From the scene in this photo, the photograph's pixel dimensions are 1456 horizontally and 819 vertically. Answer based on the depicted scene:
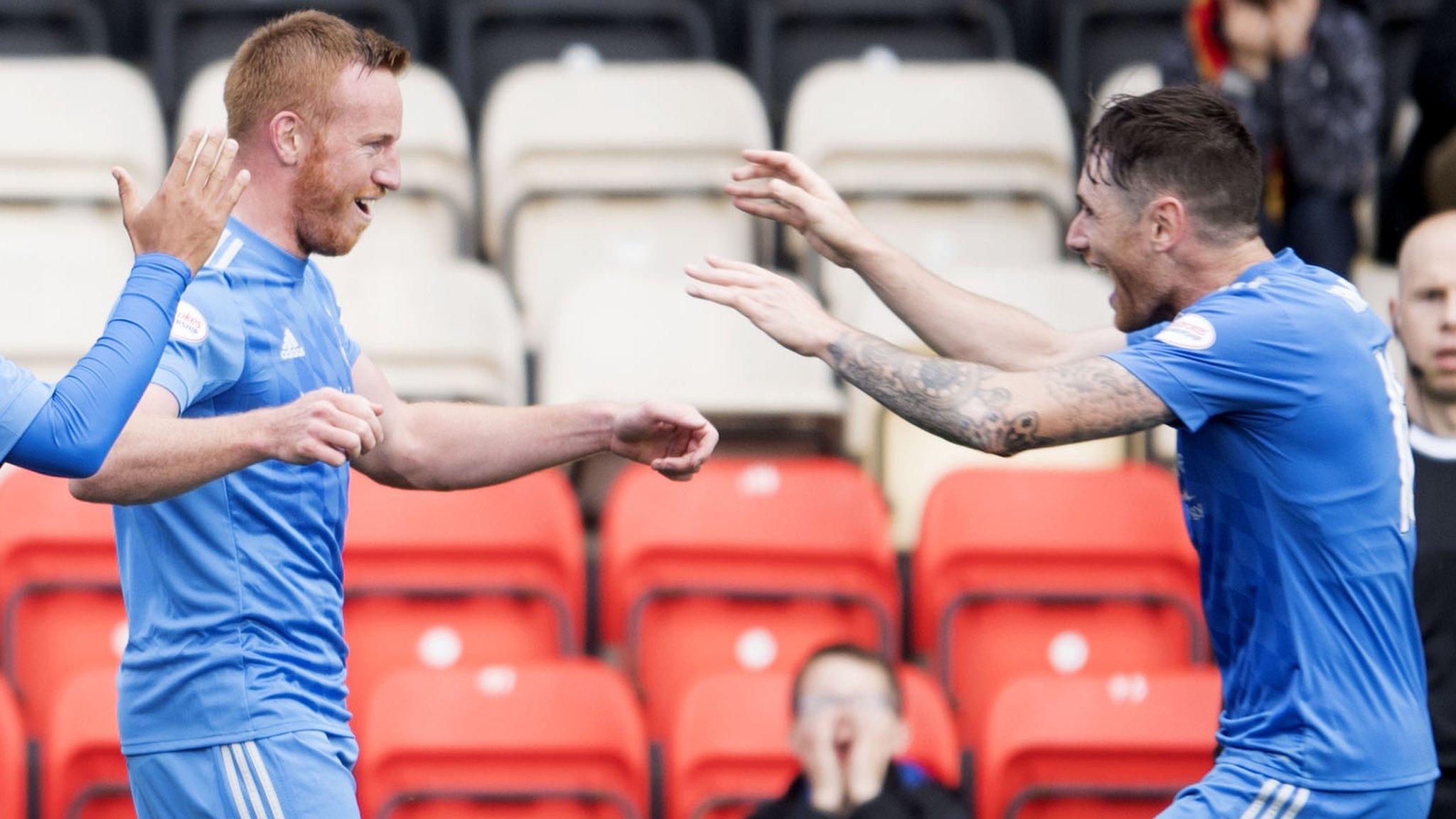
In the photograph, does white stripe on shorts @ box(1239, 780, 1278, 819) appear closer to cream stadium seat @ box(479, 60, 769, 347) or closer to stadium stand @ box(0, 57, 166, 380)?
cream stadium seat @ box(479, 60, 769, 347)

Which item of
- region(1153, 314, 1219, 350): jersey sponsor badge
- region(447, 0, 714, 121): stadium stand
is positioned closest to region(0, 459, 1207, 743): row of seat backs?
region(1153, 314, 1219, 350): jersey sponsor badge

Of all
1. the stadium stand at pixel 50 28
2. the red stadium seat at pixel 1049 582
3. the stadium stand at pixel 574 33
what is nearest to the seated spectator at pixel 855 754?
the red stadium seat at pixel 1049 582

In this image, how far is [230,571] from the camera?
3.51m

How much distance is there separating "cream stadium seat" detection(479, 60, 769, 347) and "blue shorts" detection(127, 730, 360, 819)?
3.75 meters

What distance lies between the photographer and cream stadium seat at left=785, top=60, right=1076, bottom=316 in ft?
23.9

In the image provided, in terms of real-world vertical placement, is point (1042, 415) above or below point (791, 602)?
above

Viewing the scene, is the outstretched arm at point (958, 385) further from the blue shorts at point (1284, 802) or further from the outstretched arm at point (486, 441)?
the blue shorts at point (1284, 802)

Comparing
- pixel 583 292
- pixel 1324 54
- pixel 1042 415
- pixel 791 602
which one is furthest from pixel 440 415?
pixel 1324 54

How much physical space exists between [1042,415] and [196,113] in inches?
167

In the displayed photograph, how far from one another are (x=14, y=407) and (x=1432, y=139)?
5061 millimetres

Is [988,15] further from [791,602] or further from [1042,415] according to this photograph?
[1042,415]

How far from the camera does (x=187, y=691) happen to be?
3500 mm

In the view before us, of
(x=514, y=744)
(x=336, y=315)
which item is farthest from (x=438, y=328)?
(x=336, y=315)

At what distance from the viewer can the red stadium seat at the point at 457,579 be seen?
5586mm
